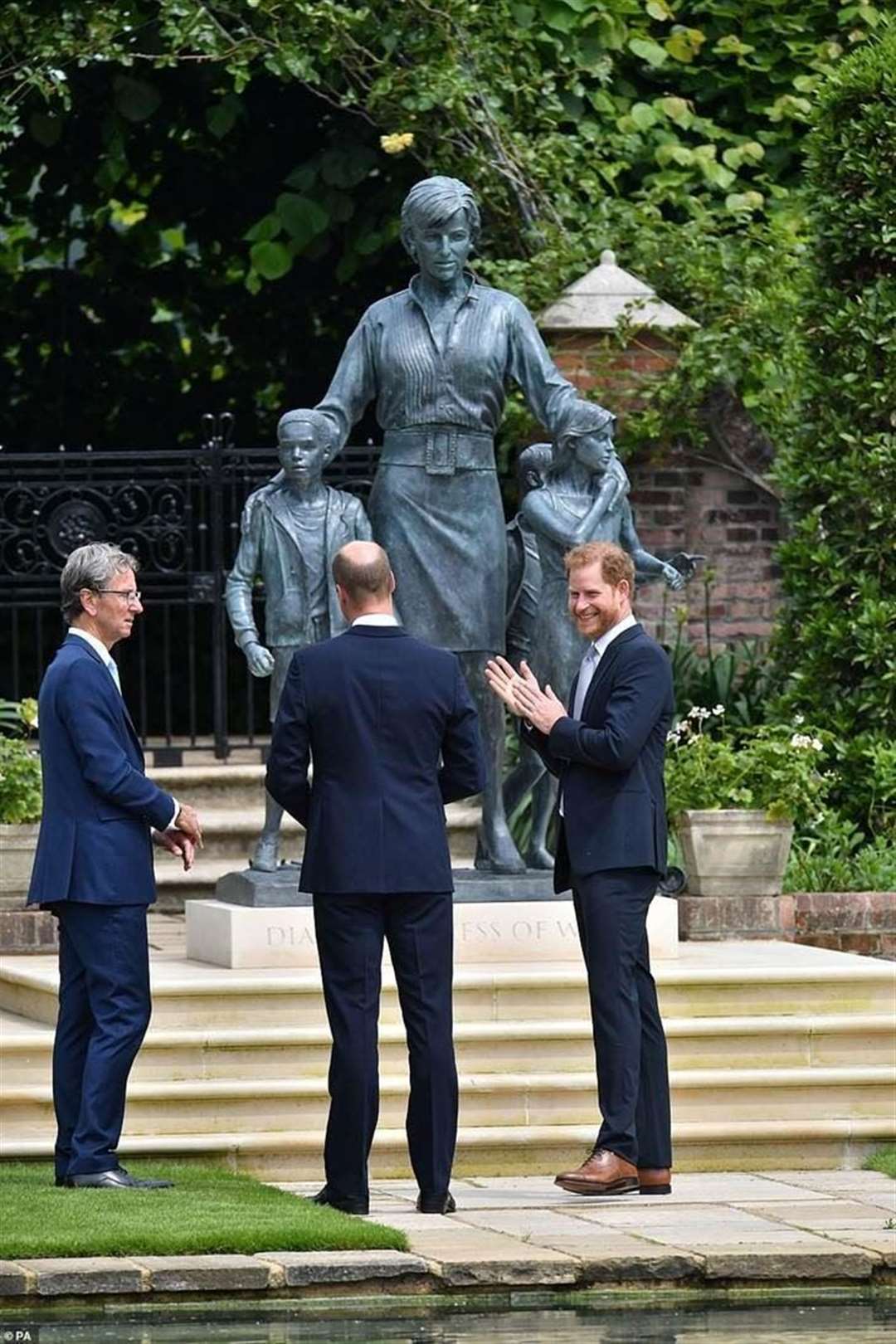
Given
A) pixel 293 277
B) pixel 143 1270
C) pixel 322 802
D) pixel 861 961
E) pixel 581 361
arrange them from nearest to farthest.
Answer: pixel 143 1270 → pixel 322 802 → pixel 861 961 → pixel 581 361 → pixel 293 277

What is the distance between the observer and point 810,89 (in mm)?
14047

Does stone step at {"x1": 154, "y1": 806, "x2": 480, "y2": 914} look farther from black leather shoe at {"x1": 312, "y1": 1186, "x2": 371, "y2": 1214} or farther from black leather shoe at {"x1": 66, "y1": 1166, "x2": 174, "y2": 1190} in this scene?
black leather shoe at {"x1": 312, "y1": 1186, "x2": 371, "y2": 1214}

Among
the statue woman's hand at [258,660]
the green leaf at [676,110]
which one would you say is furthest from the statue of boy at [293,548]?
the green leaf at [676,110]

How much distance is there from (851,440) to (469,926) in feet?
11.9

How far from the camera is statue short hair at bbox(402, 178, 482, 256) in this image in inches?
355

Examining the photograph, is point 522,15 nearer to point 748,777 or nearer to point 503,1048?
point 748,777

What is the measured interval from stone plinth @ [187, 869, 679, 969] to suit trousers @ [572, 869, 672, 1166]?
1499 mm

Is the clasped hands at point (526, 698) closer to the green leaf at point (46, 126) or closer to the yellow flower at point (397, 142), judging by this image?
the yellow flower at point (397, 142)

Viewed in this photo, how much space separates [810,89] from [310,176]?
2493 mm

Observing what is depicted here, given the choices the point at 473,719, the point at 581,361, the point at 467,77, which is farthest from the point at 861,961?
the point at 467,77

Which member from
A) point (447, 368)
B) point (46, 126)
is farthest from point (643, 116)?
point (447, 368)

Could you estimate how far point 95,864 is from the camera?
7.39m

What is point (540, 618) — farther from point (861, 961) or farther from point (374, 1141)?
point (374, 1141)

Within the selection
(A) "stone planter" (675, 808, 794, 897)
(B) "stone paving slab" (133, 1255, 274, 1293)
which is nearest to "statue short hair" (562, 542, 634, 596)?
(B) "stone paving slab" (133, 1255, 274, 1293)
